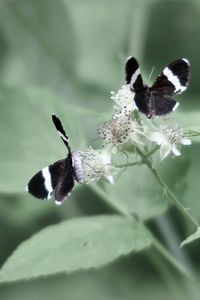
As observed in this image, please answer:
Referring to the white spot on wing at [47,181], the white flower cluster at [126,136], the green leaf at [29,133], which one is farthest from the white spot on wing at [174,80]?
the green leaf at [29,133]

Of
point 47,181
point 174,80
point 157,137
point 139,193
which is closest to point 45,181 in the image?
point 47,181

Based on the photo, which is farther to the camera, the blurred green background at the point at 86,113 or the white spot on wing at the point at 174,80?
the blurred green background at the point at 86,113

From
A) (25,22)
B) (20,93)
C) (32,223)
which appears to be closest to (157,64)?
(25,22)

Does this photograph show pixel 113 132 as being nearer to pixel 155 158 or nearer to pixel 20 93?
pixel 155 158

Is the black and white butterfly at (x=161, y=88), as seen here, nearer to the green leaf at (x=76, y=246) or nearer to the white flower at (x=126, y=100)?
the white flower at (x=126, y=100)

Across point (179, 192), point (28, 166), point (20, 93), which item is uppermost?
point (20, 93)

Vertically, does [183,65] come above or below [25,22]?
below
